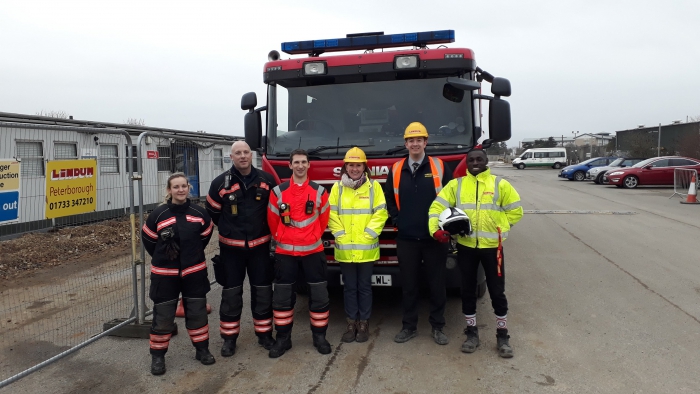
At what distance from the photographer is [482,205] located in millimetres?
4191

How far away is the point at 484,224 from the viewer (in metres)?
4.17

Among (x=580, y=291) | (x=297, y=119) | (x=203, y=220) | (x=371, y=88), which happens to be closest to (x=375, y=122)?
(x=371, y=88)

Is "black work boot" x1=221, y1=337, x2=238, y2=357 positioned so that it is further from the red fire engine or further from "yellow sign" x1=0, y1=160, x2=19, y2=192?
"yellow sign" x1=0, y1=160, x2=19, y2=192

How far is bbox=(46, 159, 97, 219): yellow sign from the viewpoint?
405 centimetres

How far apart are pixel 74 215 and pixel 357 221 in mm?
2521

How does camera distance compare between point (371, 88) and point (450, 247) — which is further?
point (371, 88)

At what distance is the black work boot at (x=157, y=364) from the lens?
3947 mm

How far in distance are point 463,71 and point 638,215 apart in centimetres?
1034

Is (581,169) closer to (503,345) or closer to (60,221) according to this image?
(503,345)

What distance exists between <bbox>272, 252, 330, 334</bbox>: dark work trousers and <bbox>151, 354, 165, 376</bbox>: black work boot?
973 mm

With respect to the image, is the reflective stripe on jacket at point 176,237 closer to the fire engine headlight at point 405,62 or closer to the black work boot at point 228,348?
the black work boot at point 228,348

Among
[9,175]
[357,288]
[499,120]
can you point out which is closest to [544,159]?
[499,120]

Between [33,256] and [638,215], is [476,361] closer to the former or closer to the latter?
[33,256]

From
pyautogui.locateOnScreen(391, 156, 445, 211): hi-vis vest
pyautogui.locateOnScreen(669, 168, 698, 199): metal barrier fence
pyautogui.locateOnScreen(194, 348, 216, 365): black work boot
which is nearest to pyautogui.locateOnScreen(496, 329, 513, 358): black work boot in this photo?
pyautogui.locateOnScreen(391, 156, 445, 211): hi-vis vest
